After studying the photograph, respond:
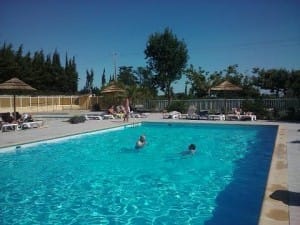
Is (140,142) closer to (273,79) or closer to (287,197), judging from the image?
(287,197)

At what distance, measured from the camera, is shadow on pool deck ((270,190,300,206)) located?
15.9ft

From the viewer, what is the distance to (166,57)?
1138 inches

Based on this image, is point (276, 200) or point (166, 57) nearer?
point (276, 200)

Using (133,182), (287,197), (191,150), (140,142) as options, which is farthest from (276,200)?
(140,142)

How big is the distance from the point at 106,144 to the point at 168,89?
57.3ft

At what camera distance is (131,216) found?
575 cm

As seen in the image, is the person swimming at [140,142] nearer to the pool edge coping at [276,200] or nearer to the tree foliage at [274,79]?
the pool edge coping at [276,200]

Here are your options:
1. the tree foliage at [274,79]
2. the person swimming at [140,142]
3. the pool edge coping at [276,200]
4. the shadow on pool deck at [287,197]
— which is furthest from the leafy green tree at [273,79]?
the shadow on pool deck at [287,197]

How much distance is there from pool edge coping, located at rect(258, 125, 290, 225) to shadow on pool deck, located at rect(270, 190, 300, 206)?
Answer: 0.17ft

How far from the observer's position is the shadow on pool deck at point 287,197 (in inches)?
191

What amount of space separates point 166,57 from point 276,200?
24.7 meters

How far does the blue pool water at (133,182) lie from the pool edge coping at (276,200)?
1.60ft

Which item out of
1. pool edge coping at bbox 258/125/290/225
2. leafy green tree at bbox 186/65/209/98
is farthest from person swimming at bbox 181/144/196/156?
leafy green tree at bbox 186/65/209/98

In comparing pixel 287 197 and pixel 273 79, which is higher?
pixel 273 79
